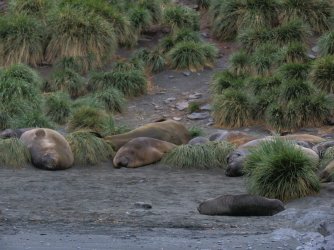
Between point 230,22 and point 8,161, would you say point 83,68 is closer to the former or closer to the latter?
point 230,22

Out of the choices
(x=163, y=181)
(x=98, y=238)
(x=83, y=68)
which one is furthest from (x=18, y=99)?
(x=98, y=238)

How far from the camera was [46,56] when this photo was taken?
19.9 meters

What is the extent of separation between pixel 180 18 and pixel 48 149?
29.4 ft

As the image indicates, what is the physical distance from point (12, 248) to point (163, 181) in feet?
15.3

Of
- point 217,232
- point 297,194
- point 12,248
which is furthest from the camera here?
point 297,194

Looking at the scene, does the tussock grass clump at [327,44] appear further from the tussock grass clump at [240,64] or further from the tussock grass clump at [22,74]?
the tussock grass clump at [22,74]

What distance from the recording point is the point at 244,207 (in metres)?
9.30

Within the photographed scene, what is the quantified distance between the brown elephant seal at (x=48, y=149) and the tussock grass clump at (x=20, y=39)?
6101 millimetres

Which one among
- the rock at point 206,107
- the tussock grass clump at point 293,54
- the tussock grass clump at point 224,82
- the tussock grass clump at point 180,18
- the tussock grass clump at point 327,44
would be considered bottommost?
the rock at point 206,107

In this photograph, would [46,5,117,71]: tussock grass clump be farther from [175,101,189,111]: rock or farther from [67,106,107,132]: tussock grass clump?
[67,106,107,132]: tussock grass clump

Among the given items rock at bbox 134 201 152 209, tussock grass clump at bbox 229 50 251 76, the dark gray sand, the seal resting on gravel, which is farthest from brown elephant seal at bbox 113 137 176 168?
tussock grass clump at bbox 229 50 251 76

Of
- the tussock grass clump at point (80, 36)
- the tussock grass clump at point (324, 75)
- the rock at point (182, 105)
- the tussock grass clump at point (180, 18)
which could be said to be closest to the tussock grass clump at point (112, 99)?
the rock at point (182, 105)

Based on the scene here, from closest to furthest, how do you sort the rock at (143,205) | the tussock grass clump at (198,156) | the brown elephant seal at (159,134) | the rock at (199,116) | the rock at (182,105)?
the rock at (143,205) < the tussock grass clump at (198,156) < the brown elephant seal at (159,134) < the rock at (199,116) < the rock at (182,105)

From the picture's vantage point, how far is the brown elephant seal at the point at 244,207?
367 inches
